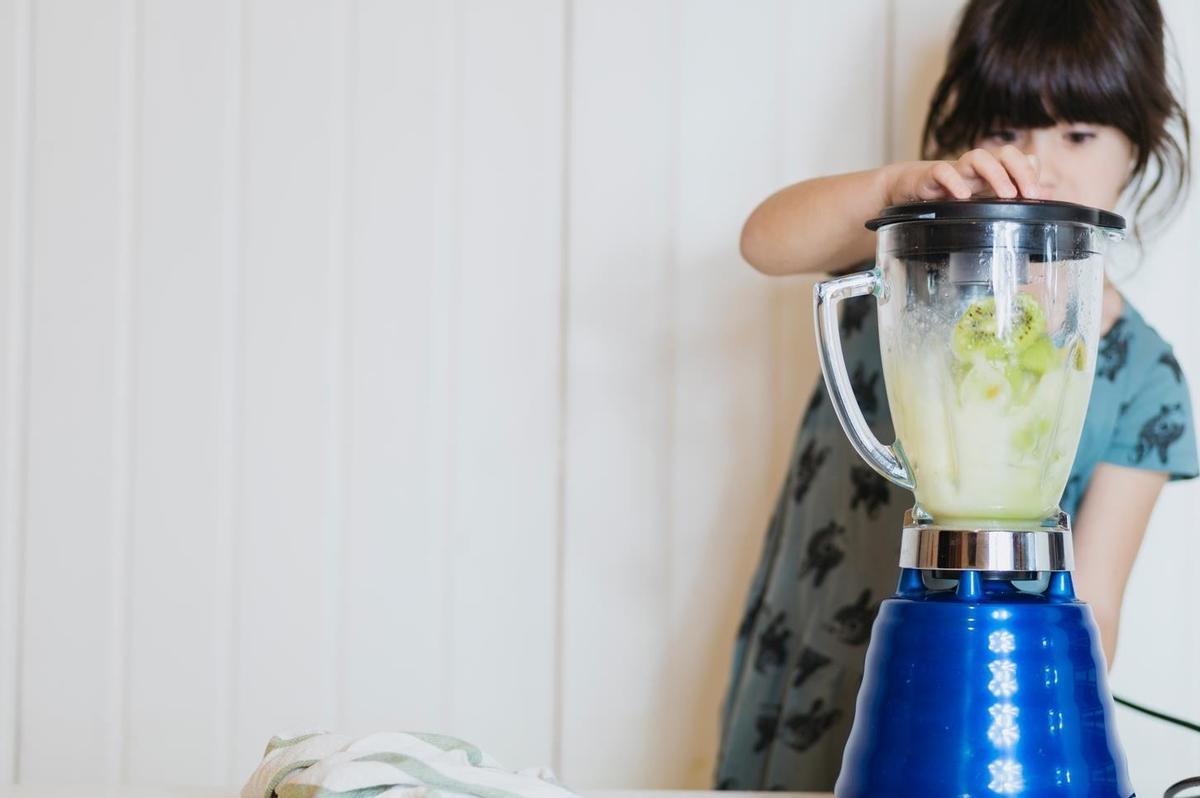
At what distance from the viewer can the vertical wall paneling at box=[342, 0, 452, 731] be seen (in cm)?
138

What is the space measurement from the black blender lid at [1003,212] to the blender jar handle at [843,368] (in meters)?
0.05

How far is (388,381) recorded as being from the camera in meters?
1.39

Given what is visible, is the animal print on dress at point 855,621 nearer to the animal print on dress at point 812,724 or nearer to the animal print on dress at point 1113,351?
the animal print on dress at point 812,724

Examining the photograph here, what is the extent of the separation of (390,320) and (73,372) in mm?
372

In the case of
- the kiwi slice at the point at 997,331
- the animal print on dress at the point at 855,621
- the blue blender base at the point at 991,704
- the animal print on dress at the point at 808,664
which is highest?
the kiwi slice at the point at 997,331

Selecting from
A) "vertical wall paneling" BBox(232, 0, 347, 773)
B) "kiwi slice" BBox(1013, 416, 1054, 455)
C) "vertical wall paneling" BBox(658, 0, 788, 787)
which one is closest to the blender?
"kiwi slice" BBox(1013, 416, 1054, 455)

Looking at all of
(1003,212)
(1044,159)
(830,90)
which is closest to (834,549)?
(1044,159)

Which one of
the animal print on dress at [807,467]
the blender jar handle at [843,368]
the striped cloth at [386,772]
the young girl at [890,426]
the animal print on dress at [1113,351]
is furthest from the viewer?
the animal print on dress at [807,467]

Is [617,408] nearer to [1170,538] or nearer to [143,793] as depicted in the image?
[1170,538]

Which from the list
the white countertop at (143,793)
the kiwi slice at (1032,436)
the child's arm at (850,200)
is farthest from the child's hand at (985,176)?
the white countertop at (143,793)

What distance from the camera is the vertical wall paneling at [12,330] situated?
1.40 meters

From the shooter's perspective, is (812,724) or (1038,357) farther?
(812,724)

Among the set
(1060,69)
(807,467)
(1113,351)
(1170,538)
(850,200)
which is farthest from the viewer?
(1170,538)

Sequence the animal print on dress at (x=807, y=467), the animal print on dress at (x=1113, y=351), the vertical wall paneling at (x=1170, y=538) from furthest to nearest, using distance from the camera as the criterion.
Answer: the vertical wall paneling at (x=1170, y=538)
the animal print on dress at (x=807, y=467)
the animal print on dress at (x=1113, y=351)
